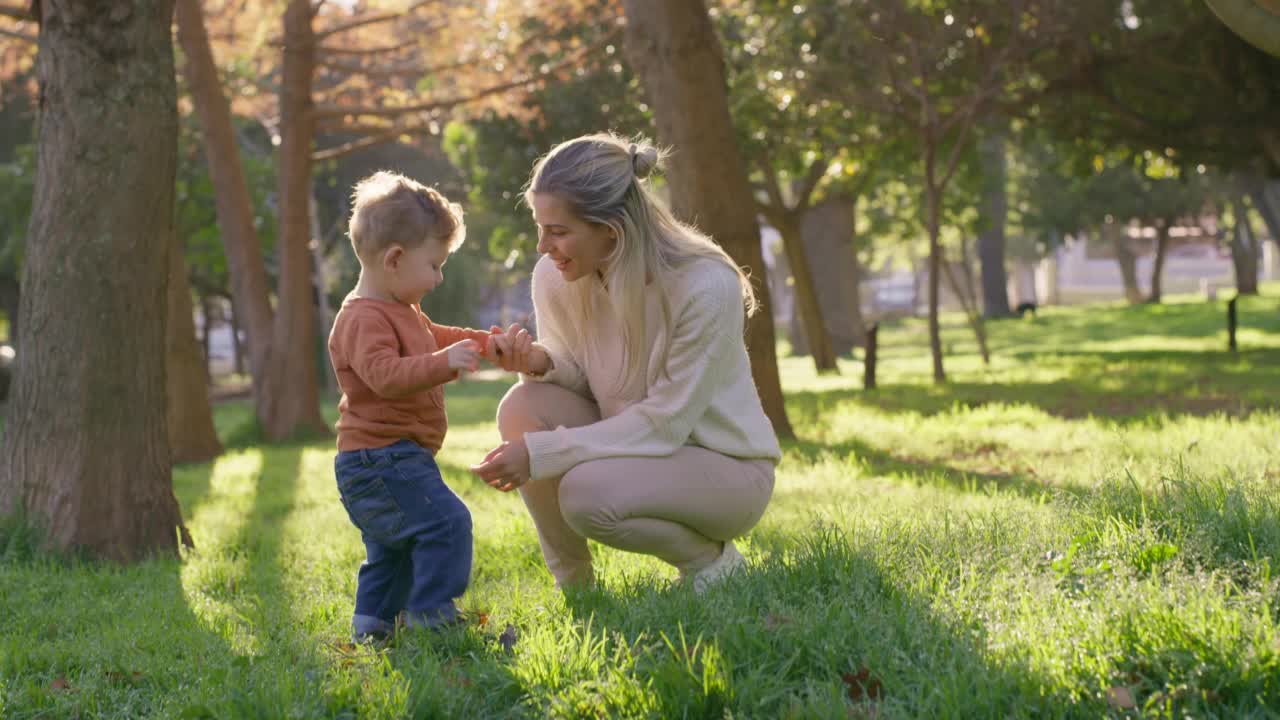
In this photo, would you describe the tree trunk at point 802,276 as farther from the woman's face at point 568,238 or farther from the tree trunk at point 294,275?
the woman's face at point 568,238

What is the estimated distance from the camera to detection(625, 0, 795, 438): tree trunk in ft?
31.1

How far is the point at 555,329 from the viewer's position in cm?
493

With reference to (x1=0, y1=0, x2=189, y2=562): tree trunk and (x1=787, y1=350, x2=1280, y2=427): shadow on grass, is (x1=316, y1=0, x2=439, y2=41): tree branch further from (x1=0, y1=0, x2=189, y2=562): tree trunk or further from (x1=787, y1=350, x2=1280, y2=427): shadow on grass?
(x1=0, y1=0, x2=189, y2=562): tree trunk

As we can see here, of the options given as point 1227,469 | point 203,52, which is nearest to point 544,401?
point 1227,469

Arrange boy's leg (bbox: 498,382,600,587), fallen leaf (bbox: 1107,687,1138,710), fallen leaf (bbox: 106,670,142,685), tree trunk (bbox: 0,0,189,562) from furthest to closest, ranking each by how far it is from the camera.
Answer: tree trunk (bbox: 0,0,189,562)
boy's leg (bbox: 498,382,600,587)
fallen leaf (bbox: 106,670,142,685)
fallen leaf (bbox: 1107,687,1138,710)

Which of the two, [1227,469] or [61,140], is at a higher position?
[61,140]

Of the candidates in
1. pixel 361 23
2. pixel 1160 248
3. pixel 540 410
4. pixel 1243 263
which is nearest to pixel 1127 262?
pixel 1160 248

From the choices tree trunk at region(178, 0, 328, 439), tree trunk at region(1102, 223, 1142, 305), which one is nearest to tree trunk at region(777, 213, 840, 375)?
tree trunk at region(178, 0, 328, 439)

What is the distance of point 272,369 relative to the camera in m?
16.0

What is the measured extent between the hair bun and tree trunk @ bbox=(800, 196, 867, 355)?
24.3m

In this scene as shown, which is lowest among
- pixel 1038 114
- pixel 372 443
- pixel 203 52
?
pixel 372 443

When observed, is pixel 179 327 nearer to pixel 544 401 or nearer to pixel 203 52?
pixel 203 52

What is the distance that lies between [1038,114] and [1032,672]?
50.7 ft

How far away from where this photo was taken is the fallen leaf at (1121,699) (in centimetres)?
291
